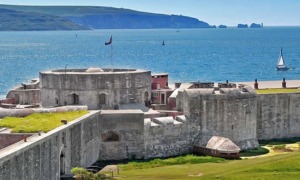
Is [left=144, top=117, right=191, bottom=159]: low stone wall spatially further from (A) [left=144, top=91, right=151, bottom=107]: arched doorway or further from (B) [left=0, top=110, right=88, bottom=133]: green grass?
(A) [left=144, top=91, right=151, bottom=107]: arched doorway

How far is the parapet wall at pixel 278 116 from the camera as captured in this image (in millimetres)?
51312

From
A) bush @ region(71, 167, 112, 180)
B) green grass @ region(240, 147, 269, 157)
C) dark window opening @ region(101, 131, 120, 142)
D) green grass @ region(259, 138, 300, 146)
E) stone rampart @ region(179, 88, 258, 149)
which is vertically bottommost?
green grass @ region(240, 147, 269, 157)

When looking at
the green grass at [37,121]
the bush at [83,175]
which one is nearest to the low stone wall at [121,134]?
the green grass at [37,121]

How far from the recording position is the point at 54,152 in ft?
113

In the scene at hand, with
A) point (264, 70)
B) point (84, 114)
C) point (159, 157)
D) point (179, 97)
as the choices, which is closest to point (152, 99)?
point (179, 97)

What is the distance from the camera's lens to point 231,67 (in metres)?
136

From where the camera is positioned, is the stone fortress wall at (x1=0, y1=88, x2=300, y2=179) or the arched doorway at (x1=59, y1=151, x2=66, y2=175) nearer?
the arched doorway at (x1=59, y1=151, x2=66, y2=175)

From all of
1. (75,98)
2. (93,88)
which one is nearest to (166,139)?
(93,88)

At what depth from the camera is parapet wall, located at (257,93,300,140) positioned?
51.3 metres

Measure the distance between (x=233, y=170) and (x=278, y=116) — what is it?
46.2 ft

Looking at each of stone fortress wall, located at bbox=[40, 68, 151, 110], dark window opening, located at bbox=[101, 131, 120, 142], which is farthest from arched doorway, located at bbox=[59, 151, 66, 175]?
stone fortress wall, located at bbox=[40, 68, 151, 110]

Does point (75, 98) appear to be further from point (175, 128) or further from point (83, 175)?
point (83, 175)

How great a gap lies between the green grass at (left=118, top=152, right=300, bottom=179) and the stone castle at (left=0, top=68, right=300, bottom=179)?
10.9 feet

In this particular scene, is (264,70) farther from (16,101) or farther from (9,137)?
(9,137)
